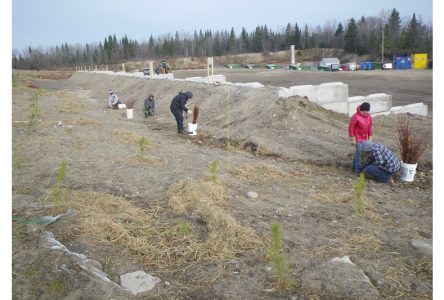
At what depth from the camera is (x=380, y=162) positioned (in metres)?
6.68

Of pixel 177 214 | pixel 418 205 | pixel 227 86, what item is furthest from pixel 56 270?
pixel 227 86

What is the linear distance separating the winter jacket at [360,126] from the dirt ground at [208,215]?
33.3 inches

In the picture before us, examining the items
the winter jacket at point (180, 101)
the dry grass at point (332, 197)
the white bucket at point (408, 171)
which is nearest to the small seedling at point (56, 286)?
the dry grass at point (332, 197)

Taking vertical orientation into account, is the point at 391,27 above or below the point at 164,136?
above

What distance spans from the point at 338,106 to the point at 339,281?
1020 centimetres

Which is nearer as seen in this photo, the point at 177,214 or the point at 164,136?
the point at 177,214

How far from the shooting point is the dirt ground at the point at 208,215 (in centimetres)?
350

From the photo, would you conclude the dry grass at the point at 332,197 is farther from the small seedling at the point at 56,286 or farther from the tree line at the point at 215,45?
the tree line at the point at 215,45

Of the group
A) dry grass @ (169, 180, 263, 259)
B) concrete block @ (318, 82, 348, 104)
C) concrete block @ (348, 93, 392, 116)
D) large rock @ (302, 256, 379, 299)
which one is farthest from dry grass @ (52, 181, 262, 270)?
concrete block @ (348, 93, 392, 116)

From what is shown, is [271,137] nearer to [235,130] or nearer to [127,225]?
[235,130]

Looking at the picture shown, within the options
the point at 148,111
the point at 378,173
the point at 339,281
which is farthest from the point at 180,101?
the point at 339,281

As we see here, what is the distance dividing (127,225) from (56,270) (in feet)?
3.99

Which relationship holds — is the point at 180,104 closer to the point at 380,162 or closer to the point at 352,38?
the point at 380,162

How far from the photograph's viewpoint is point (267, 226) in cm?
473
